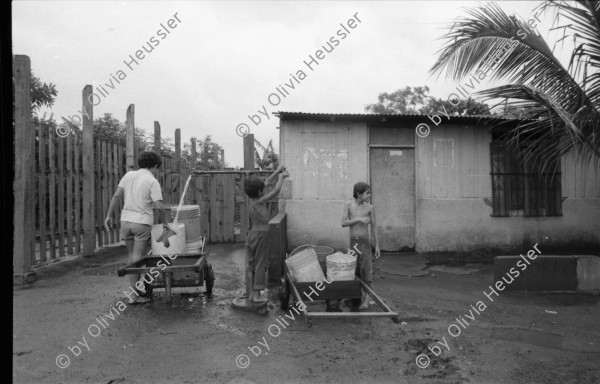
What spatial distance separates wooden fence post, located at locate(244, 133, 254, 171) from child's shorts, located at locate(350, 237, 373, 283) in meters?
5.95

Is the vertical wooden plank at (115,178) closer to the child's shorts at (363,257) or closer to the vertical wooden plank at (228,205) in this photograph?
the vertical wooden plank at (228,205)

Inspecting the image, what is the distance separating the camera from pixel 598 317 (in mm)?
5113

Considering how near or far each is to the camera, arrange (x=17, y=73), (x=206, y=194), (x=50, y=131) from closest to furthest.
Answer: (x=17, y=73)
(x=50, y=131)
(x=206, y=194)

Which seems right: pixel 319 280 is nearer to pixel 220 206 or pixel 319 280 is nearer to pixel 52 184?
pixel 52 184

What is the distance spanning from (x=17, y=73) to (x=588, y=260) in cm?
956

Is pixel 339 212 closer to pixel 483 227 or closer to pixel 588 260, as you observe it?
pixel 483 227

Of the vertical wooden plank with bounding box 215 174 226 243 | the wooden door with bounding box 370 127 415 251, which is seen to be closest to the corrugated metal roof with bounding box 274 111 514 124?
the wooden door with bounding box 370 127 415 251

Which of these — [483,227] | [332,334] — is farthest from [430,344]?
[483,227]

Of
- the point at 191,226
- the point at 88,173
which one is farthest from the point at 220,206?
the point at 191,226

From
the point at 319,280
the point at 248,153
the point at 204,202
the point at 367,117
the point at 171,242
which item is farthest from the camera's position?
the point at 248,153

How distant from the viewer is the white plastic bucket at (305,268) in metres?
4.88

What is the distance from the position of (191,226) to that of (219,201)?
14.1 feet

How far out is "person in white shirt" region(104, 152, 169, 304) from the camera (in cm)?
522

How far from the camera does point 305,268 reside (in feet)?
16.0
